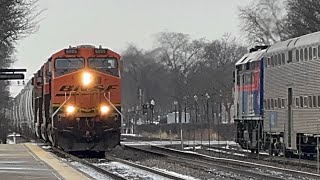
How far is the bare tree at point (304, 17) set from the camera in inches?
2350

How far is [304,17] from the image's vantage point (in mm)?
61969

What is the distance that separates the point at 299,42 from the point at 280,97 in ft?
9.36

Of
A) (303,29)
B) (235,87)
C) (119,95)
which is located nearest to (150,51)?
(303,29)

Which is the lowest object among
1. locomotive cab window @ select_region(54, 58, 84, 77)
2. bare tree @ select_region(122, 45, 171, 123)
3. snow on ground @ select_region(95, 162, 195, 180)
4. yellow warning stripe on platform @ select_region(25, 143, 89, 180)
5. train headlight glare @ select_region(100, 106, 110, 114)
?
snow on ground @ select_region(95, 162, 195, 180)

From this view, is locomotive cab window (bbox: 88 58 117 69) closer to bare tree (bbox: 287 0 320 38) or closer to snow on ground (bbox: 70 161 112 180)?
snow on ground (bbox: 70 161 112 180)

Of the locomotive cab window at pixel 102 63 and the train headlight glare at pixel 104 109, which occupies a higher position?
the locomotive cab window at pixel 102 63

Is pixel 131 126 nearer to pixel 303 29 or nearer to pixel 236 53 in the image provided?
pixel 236 53

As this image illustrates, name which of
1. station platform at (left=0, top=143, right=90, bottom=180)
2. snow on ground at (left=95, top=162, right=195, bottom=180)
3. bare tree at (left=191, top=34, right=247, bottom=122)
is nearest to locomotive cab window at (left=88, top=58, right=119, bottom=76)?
station platform at (left=0, top=143, right=90, bottom=180)

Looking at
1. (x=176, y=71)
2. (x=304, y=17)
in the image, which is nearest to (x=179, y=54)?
(x=176, y=71)

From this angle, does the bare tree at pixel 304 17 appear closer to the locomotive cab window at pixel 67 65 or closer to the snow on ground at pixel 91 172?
the locomotive cab window at pixel 67 65

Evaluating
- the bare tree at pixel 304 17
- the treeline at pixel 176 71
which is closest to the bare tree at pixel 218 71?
the treeline at pixel 176 71

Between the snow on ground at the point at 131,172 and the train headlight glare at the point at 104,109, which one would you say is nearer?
the snow on ground at the point at 131,172

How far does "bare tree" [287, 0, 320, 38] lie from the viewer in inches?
2350

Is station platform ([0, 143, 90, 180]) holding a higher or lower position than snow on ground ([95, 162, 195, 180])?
higher
